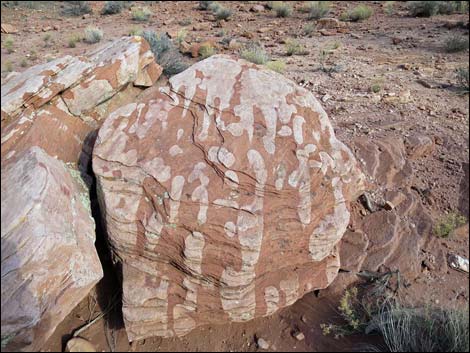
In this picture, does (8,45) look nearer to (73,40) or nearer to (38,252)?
(38,252)

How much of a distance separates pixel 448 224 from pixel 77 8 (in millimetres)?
10659

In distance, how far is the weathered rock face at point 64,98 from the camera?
3119 mm

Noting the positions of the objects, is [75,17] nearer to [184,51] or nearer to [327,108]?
[184,51]

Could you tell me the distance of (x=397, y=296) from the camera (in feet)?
10.5

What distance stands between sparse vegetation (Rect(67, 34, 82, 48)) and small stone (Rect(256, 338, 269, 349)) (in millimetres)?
7733

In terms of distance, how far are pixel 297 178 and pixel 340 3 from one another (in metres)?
11.8

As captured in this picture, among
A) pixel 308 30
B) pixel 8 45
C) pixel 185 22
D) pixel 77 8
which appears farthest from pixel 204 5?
pixel 8 45

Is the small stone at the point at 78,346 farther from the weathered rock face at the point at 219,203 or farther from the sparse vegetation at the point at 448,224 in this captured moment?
the sparse vegetation at the point at 448,224

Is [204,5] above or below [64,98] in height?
below

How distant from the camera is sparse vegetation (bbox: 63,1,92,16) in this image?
9.80 meters

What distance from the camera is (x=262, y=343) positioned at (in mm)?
2840

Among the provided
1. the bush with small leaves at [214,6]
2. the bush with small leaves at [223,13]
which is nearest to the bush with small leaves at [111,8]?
the bush with small leaves at [214,6]

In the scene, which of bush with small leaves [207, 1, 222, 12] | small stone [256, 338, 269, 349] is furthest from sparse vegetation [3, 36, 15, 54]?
bush with small leaves [207, 1, 222, 12]

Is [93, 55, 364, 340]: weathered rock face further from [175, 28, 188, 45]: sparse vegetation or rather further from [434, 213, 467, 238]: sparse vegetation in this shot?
[175, 28, 188, 45]: sparse vegetation
